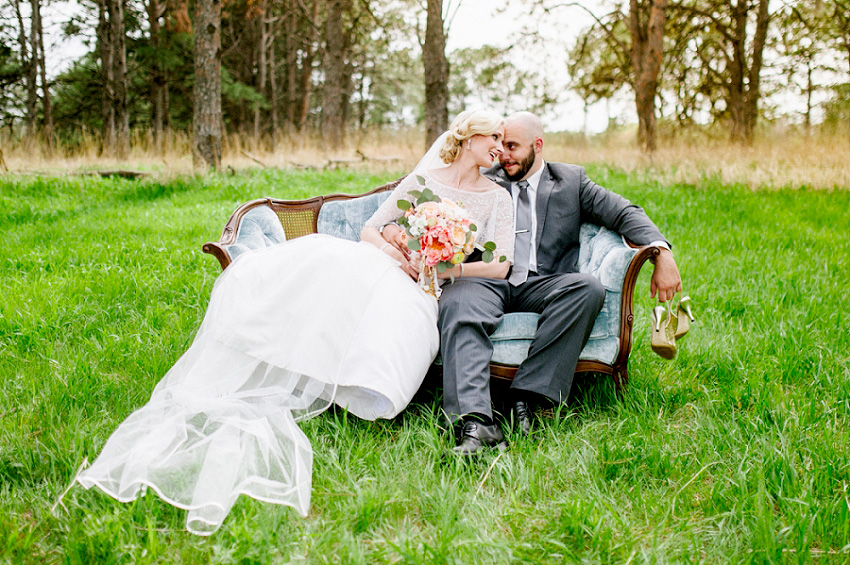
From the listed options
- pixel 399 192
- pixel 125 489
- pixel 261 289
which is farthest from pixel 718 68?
pixel 125 489

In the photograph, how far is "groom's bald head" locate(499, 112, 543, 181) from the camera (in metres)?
3.97

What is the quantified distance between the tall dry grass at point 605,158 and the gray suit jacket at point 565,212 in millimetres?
5790

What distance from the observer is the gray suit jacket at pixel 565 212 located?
389 centimetres

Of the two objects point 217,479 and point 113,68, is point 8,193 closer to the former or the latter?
point 217,479

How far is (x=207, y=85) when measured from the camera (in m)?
9.91

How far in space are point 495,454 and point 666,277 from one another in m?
1.40

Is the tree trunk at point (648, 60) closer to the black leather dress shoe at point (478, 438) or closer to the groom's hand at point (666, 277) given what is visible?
the groom's hand at point (666, 277)

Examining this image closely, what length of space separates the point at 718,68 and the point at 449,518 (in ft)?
57.1

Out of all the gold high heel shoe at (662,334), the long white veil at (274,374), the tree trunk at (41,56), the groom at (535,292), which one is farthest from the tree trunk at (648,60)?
the tree trunk at (41,56)

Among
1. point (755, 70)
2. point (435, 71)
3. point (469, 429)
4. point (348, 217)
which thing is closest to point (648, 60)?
point (755, 70)

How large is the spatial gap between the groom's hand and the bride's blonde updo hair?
1.23m

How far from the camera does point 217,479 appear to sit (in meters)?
2.21

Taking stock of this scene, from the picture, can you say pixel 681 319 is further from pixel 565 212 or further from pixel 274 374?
pixel 274 374

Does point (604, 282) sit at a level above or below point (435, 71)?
below
